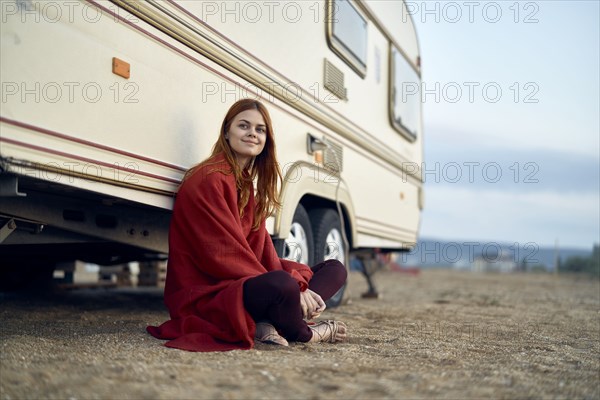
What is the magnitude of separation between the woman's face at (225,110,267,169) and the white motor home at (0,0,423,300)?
8.9 inches

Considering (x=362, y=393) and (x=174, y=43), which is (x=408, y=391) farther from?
(x=174, y=43)

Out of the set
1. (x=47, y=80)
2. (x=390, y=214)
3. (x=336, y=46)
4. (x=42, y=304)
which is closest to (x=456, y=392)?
(x=47, y=80)

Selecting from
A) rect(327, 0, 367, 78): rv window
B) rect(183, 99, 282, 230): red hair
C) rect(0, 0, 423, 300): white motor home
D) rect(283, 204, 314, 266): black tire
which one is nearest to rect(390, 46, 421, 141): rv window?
rect(0, 0, 423, 300): white motor home

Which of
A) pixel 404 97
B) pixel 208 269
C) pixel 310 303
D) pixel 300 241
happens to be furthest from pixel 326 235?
pixel 404 97

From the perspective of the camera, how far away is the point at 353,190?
541 cm

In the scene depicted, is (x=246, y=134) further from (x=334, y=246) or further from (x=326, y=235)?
(x=334, y=246)

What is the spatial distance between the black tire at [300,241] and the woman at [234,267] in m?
0.98

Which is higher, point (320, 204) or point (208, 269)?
point (320, 204)

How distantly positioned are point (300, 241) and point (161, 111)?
5.90 feet

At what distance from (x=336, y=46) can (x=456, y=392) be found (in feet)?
10.9

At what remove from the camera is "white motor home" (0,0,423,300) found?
2.50 metres

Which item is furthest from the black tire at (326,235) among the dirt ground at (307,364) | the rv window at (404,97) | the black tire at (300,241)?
the rv window at (404,97)

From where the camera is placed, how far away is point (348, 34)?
5152mm

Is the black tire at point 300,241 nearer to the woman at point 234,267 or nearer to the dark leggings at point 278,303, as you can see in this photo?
the woman at point 234,267
